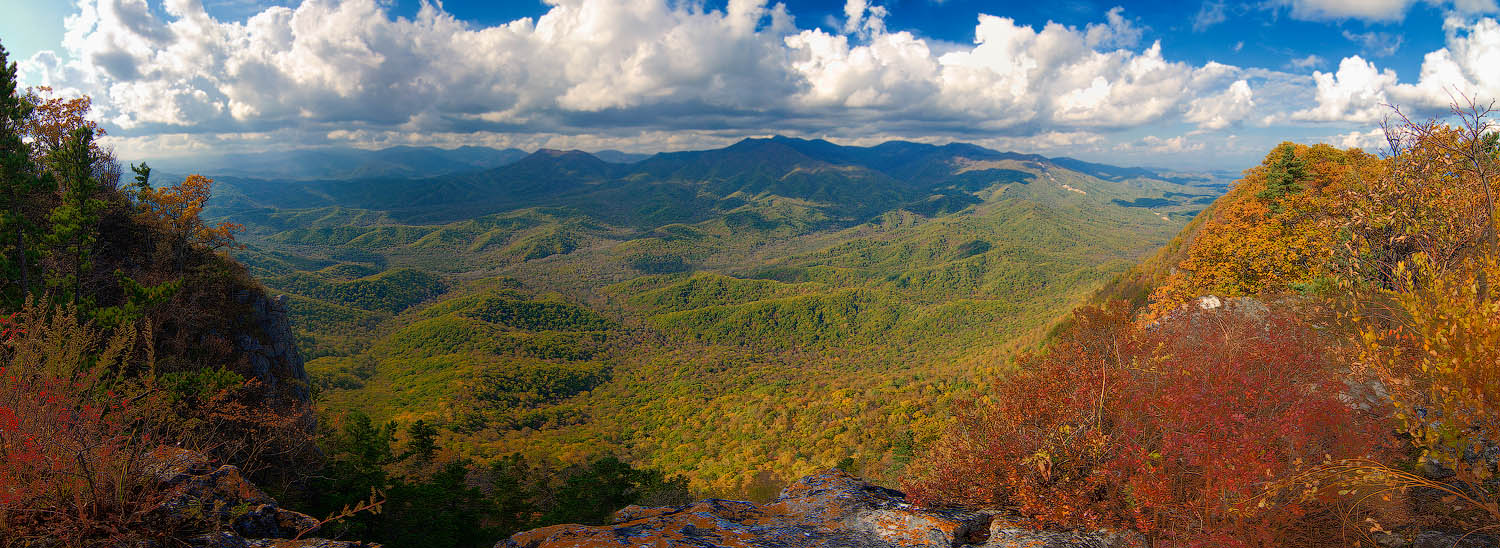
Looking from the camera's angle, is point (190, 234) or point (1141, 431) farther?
point (190, 234)

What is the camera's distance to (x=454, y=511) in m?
25.3

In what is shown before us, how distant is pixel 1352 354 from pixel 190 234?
49.3m

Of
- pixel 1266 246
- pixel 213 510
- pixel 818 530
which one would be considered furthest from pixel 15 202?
pixel 1266 246

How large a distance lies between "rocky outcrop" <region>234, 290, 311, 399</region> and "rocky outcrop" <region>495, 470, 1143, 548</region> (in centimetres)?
2949

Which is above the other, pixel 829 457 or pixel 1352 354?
pixel 1352 354

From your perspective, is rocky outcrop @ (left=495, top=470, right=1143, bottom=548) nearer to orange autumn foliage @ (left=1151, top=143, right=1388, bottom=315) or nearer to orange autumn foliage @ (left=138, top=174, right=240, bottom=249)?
orange autumn foliage @ (left=1151, top=143, right=1388, bottom=315)

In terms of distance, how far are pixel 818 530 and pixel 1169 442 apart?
20.9 feet

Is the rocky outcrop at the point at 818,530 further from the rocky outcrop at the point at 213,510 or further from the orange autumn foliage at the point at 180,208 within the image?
the orange autumn foliage at the point at 180,208

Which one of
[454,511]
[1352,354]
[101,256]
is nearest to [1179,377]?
[1352,354]

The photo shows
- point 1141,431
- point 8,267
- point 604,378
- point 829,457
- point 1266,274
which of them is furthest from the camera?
point 604,378

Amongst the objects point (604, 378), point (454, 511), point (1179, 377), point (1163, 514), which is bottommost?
point (604, 378)

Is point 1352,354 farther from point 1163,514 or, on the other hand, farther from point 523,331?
point 523,331

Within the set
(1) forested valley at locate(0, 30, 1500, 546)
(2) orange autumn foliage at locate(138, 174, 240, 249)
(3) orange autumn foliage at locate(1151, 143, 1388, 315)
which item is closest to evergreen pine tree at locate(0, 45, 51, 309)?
(1) forested valley at locate(0, 30, 1500, 546)

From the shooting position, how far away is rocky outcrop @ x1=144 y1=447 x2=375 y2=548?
768 centimetres
